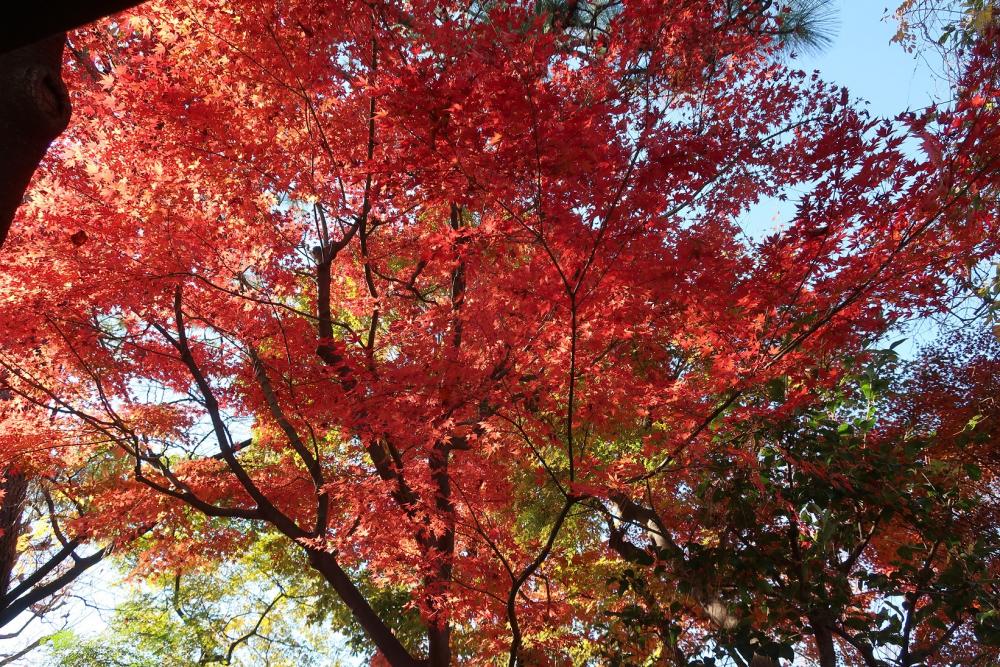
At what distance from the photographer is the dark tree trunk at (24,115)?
2.04m

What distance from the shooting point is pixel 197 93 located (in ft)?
19.7

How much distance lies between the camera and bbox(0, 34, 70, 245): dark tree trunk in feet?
6.70

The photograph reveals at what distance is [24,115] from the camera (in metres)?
2.10

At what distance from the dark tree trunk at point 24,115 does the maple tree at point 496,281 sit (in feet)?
8.50

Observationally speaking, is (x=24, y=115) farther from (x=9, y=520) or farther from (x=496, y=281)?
(x=9, y=520)

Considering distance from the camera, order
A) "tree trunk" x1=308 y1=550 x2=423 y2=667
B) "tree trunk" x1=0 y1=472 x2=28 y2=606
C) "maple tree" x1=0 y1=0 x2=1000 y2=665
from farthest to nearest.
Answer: "tree trunk" x1=0 y1=472 x2=28 y2=606, "tree trunk" x1=308 y1=550 x2=423 y2=667, "maple tree" x1=0 y1=0 x2=1000 y2=665

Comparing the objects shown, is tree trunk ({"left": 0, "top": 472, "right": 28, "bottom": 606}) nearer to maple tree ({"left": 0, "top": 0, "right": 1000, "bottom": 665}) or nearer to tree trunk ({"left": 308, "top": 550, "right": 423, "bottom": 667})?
maple tree ({"left": 0, "top": 0, "right": 1000, "bottom": 665})

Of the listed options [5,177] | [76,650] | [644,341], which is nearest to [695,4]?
[644,341]

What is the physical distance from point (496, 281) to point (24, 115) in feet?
14.9

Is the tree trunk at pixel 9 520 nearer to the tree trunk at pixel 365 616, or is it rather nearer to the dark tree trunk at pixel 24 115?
the tree trunk at pixel 365 616

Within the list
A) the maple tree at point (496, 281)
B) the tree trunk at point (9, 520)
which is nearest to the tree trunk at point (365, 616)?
the maple tree at point (496, 281)

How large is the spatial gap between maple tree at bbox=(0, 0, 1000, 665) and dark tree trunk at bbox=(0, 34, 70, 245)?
2.59 metres

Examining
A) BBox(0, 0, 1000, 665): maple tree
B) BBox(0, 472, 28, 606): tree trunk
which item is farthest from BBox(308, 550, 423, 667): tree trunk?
BBox(0, 472, 28, 606): tree trunk

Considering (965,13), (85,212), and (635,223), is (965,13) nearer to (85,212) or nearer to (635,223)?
(635,223)
